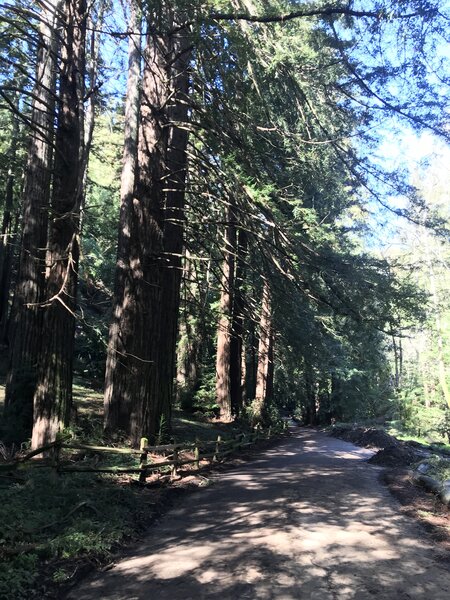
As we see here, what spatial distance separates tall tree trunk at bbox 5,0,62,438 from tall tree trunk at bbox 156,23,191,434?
2608mm

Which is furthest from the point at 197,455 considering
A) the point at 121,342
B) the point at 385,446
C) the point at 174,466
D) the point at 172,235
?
the point at 385,446

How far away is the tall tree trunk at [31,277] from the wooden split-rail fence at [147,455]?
1347mm

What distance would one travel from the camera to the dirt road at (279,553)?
15.4ft

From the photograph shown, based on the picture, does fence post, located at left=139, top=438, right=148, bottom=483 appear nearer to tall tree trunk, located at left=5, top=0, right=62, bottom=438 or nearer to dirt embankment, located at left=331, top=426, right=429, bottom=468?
tall tree trunk, located at left=5, top=0, right=62, bottom=438

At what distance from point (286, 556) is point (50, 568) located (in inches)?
99.7

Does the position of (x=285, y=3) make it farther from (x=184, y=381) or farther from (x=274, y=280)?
(x=184, y=381)

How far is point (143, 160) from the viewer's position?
10484 millimetres

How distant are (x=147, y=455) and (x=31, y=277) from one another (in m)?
4.32

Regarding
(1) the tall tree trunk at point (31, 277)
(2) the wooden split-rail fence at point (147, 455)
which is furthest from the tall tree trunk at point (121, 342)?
(1) the tall tree trunk at point (31, 277)

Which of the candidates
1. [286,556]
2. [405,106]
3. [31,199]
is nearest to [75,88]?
[31,199]

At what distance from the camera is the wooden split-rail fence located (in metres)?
7.09

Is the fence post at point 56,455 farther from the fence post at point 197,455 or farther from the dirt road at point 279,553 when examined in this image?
the fence post at point 197,455

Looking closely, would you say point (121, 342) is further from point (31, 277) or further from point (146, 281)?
point (31, 277)

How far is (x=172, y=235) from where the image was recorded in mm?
11562
